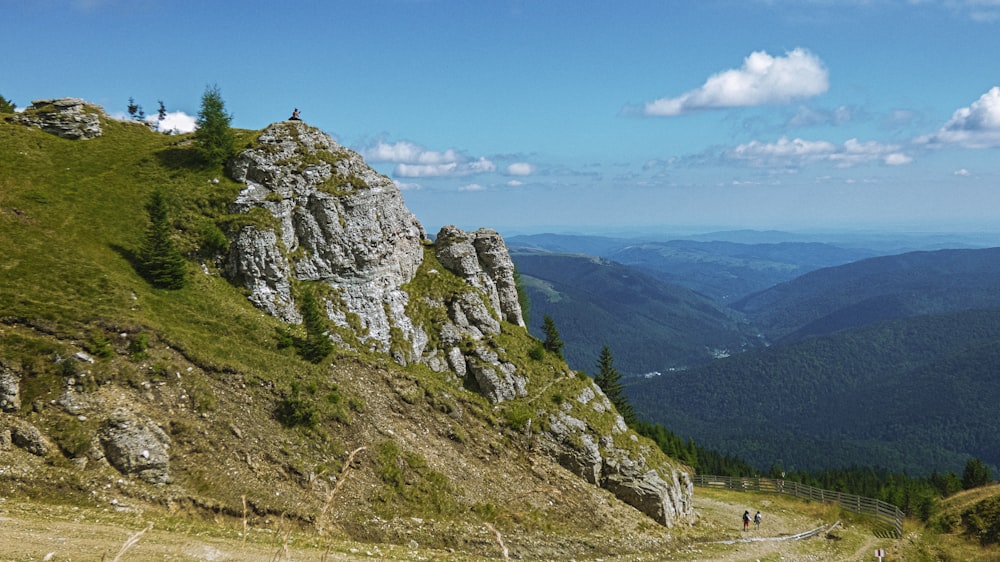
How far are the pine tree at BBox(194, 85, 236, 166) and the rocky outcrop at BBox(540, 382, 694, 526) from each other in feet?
129

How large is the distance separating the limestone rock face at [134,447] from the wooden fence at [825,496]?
2597 inches

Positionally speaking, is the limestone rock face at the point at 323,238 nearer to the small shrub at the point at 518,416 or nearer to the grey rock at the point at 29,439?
the small shrub at the point at 518,416

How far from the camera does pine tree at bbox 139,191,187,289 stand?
129 feet

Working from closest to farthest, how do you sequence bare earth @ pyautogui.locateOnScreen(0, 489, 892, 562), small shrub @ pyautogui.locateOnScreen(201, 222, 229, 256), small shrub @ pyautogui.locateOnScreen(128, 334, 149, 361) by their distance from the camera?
bare earth @ pyautogui.locateOnScreen(0, 489, 892, 562) < small shrub @ pyautogui.locateOnScreen(128, 334, 149, 361) < small shrub @ pyautogui.locateOnScreen(201, 222, 229, 256)

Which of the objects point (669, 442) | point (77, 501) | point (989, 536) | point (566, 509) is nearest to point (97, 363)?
point (77, 501)

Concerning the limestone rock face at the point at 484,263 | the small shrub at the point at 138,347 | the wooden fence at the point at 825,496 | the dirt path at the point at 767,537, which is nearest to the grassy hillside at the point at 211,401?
the small shrub at the point at 138,347

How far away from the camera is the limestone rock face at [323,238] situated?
46000 mm

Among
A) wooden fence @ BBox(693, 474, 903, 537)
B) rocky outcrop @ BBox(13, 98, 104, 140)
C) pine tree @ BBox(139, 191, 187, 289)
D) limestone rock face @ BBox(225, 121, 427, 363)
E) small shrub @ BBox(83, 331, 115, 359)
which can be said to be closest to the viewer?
small shrub @ BBox(83, 331, 115, 359)

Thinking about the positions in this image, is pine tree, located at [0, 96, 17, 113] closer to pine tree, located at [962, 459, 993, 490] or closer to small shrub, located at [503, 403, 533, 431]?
small shrub, located at [503, 403, 533, 431]

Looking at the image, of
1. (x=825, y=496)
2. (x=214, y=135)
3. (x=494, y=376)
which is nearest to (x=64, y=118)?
(x=214, y=135)

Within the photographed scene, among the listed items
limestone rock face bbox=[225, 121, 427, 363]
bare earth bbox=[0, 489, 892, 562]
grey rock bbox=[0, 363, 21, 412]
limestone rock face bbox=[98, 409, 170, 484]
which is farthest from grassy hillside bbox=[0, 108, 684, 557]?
limestone rock face bbox=[225, 121, 427, 363]

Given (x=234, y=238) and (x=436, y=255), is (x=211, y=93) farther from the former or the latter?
(x=436, y=255)

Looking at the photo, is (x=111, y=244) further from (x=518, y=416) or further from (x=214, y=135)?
(x=518, y=416)

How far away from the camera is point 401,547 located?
31.1 m
